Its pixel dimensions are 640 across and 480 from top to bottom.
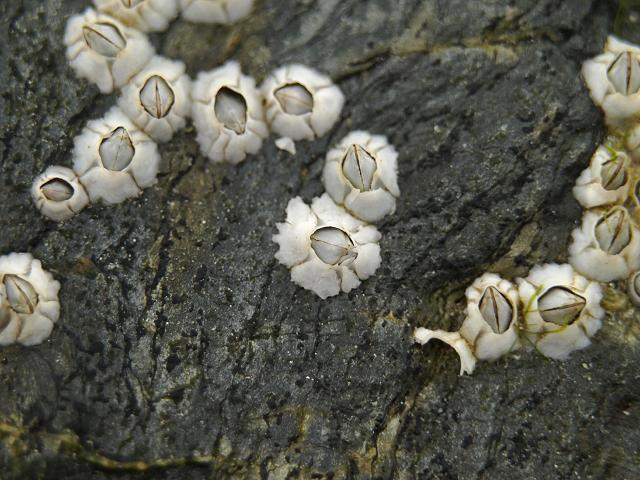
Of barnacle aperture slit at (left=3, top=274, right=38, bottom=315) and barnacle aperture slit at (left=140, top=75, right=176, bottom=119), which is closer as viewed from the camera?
barnacle aperture slit at (left=3, top=274, right=38, bottom=315)

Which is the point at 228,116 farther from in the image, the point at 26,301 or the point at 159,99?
the point at 26,301

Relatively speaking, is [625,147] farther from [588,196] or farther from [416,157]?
[416,157]

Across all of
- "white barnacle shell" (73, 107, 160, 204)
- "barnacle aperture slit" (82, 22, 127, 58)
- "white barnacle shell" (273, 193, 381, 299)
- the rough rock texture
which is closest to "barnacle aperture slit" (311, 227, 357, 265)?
"white barnacle shell" (273, 193, 381, 299)

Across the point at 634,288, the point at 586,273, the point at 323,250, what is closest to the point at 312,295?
the point at 323,250

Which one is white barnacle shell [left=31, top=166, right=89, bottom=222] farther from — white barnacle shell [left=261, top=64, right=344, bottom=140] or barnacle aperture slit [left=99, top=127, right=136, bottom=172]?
white barnacle shell [left=261, top=64, right=344, bottom=140]

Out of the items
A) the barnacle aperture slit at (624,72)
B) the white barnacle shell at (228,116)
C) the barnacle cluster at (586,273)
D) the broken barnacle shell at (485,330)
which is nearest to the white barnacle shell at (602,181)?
the barnacle cluster at (586,273)

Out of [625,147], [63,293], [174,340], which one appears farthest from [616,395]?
[63,293]

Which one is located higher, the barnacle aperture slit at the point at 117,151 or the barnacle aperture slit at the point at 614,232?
the barnacle aperture slit at the point at 117,151

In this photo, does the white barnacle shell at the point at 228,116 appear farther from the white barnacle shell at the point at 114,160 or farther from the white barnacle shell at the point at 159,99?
the white barnacle shell at the point at 114,160
